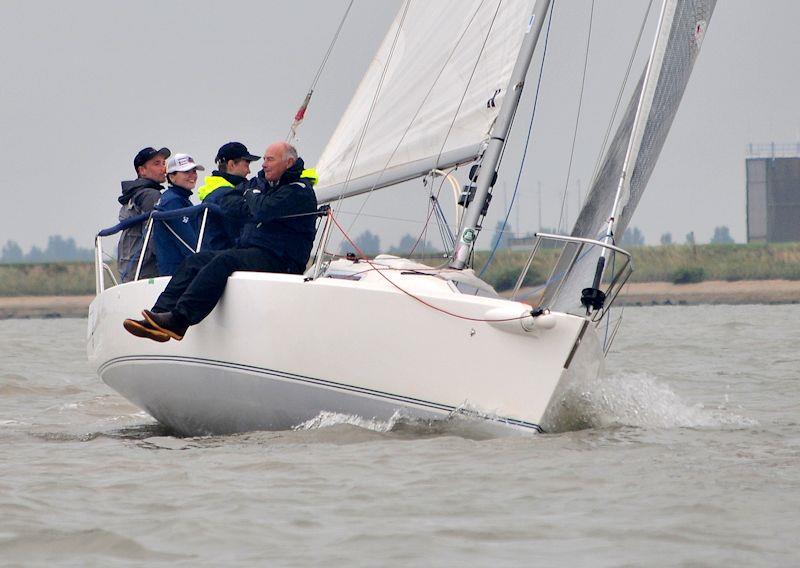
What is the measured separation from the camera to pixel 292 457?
6.59 metres

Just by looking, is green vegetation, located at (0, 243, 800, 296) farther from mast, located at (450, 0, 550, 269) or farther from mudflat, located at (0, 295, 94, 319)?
mast, located at (450, 0, 550, 269)

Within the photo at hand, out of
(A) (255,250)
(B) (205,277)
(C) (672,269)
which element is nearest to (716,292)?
(C) (672,269)

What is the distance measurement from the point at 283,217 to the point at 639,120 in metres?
1.95

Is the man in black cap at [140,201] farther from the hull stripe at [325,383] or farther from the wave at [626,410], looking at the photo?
the wave at [626,410]

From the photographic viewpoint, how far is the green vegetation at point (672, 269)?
1827 inches

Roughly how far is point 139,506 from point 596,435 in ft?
8.36

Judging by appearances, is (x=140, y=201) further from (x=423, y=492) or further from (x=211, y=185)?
(x=423, y=492)

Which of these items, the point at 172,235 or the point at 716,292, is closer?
the point at 172,235

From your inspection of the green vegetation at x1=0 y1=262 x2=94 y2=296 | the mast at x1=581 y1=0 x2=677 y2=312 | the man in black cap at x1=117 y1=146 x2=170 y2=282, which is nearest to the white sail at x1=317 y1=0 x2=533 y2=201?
the man in black cap at x1=117 y1=146 x2=170 y2=282

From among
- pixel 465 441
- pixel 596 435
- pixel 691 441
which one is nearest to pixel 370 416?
pixel 465 441

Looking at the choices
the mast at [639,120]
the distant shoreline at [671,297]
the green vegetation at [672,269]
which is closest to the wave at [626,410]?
the mast at [639,120]

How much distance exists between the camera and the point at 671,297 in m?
44.8

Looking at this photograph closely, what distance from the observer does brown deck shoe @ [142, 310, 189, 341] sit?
7.36 m

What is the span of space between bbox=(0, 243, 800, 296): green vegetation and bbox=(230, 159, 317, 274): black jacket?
125 feet
